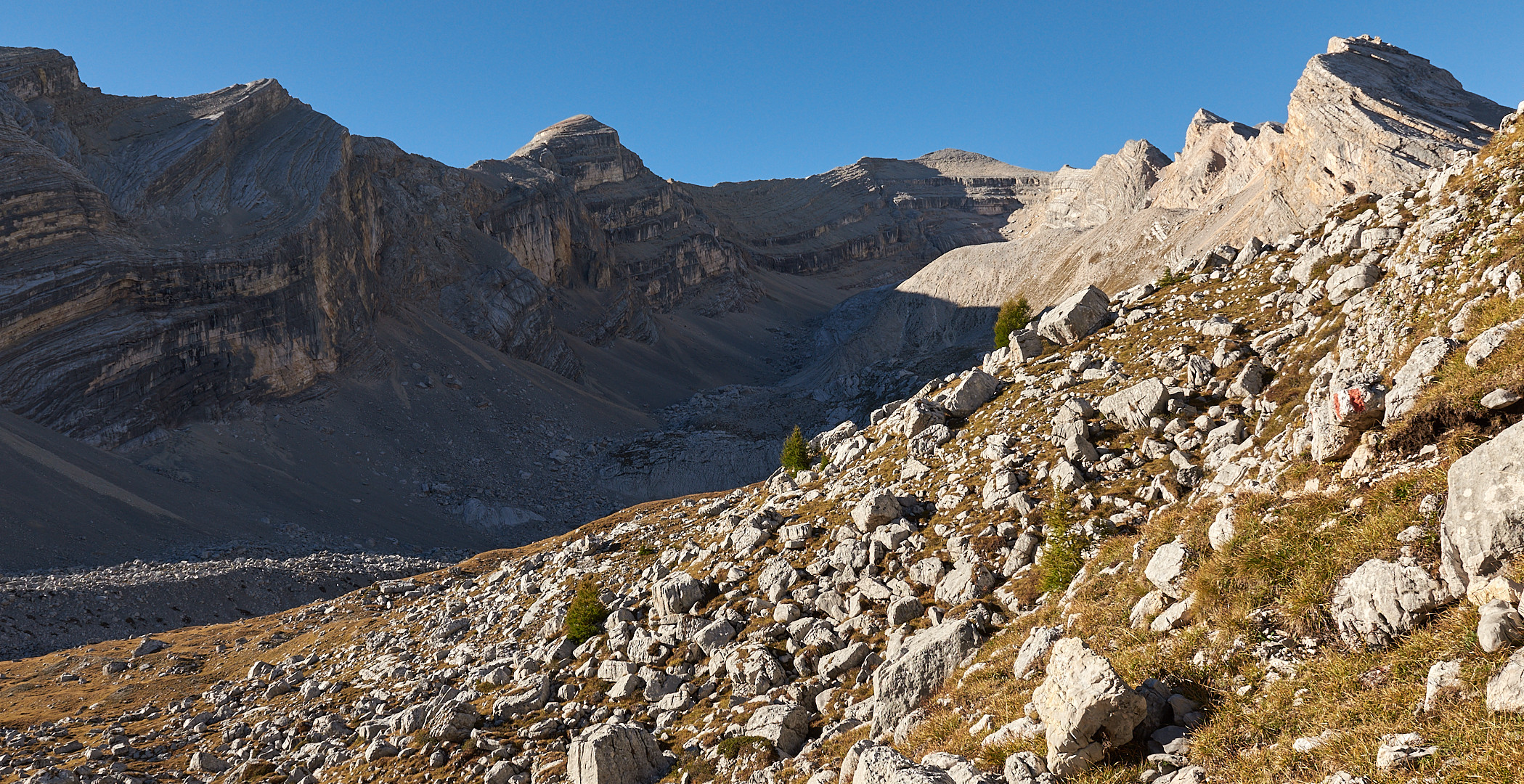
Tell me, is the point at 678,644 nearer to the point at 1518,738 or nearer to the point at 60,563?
the point at 1518,738

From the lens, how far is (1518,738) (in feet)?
19.9

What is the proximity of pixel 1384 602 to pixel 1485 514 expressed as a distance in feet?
4.05

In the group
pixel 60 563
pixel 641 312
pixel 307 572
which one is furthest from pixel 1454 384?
pixel 641 312

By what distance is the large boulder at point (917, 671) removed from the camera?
1317 centimetres

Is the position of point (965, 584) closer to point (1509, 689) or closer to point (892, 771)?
point (892, 771)

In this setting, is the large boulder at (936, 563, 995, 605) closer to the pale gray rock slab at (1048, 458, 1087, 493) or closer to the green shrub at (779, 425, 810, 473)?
the pale gray rock slab at (1048, 458, 1087, 493)

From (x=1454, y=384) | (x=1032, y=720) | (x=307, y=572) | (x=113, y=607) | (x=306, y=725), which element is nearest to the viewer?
(x=1032, y=720)

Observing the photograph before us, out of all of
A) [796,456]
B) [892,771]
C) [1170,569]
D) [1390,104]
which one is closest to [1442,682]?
[1170,569]

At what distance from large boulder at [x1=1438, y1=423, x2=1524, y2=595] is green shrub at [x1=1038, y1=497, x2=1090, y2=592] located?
713cm

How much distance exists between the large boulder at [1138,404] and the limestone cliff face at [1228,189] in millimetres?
28295

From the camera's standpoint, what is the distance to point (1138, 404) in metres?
20.4

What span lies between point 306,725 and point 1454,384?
29421mm

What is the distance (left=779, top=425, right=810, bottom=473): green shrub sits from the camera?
124 ft

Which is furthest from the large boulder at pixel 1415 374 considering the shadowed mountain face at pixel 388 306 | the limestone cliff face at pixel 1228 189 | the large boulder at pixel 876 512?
the shadowed mountain face at pixel 388 306
